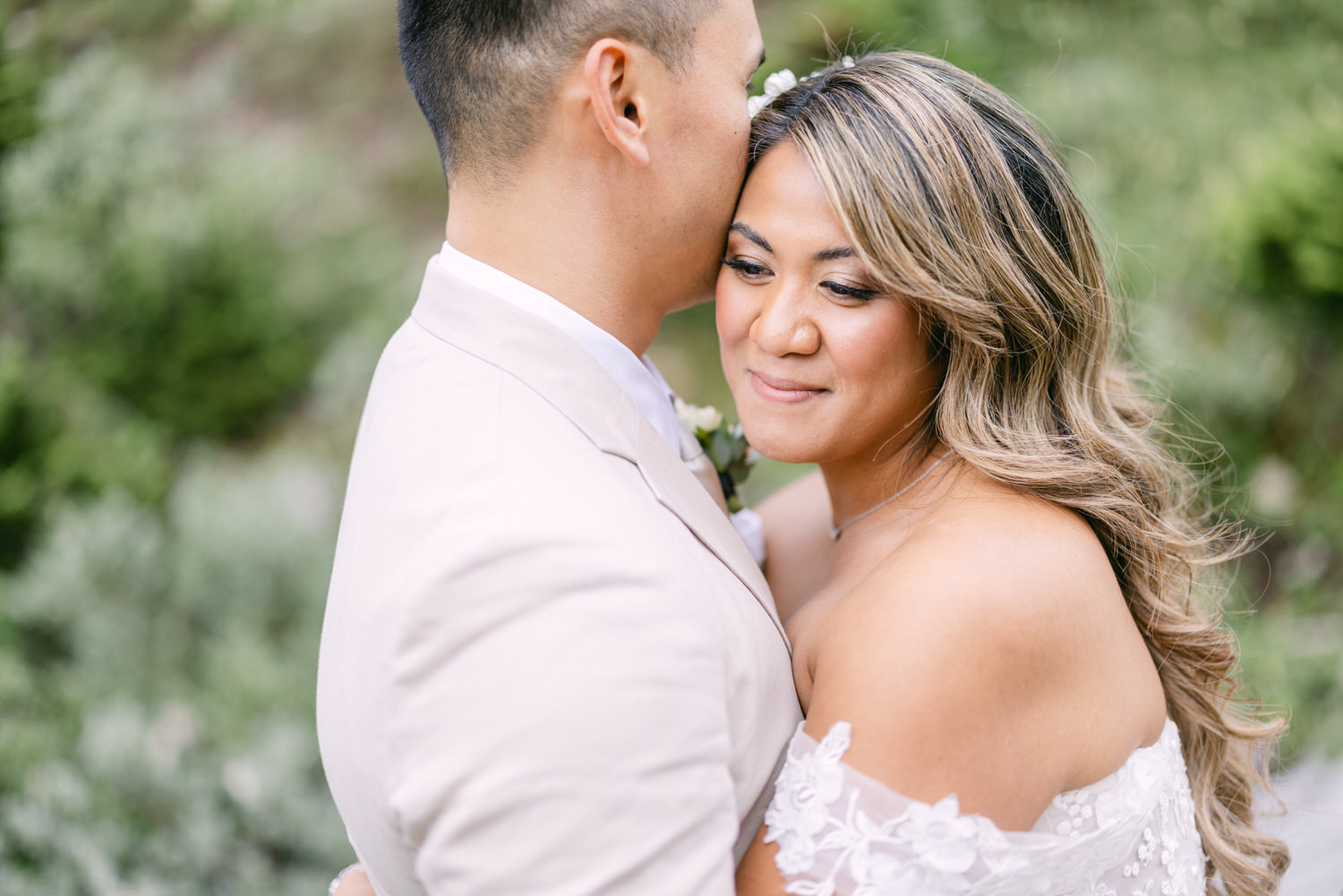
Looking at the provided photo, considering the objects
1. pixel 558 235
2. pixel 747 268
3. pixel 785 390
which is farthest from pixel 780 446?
pixel 558 235

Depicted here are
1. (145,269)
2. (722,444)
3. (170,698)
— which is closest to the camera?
(722,444)

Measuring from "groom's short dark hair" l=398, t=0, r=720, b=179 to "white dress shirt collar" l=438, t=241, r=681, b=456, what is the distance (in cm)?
22

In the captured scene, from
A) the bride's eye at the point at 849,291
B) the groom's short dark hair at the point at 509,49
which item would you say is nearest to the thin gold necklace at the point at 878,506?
the bride's eye at the point at 849,291

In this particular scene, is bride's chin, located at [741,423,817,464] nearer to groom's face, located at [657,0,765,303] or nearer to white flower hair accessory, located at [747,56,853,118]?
groom's face, located at [657,0,765,303]

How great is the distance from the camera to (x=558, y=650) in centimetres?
143

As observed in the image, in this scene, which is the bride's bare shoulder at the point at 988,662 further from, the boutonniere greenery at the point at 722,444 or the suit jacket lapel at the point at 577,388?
the boutonniere greenery at the point at 722,444

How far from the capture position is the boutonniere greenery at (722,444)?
104 inches

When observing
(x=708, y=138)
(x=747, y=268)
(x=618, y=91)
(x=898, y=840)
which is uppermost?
(x=618, y=91)

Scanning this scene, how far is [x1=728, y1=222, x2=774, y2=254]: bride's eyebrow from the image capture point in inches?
84.3

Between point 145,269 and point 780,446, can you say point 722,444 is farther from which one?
point 145,269

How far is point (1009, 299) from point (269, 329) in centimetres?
513

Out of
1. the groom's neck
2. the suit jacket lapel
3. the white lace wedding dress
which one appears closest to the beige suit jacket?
the suit jacket lapel

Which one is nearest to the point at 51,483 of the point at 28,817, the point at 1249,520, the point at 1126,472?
the point at 28,817

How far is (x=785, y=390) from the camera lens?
2.20m
